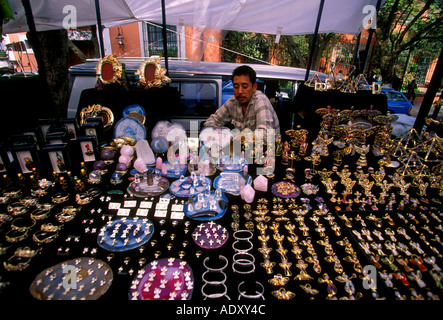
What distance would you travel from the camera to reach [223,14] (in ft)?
12.0

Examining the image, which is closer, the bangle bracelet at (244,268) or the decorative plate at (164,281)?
the decorative plate at (164,281)

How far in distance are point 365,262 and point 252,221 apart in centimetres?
71

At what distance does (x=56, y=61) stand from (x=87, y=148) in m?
4.30

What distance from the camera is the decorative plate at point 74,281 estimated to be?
1106mm

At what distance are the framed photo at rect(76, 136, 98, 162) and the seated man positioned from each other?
56.4 inches

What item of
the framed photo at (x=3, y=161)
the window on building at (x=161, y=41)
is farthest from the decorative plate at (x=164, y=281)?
the window on building at (x=161, y=41)

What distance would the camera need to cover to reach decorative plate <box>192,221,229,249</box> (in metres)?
1.41

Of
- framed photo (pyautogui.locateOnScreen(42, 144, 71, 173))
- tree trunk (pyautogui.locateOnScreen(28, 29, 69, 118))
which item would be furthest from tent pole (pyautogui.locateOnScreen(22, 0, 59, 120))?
tree trunk (pyautogui.locateOnScreen(28, 29, 69, 118))

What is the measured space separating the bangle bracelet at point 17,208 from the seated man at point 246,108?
212 cm

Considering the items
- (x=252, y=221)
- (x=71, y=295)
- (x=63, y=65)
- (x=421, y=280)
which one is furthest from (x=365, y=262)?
(x=63, y=65)

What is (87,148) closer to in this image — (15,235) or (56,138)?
(56,138)

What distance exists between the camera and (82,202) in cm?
176

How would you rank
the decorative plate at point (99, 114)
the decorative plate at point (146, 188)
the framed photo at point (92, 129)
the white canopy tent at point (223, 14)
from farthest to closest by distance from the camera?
1. the white canopy tent at point (223, 14)
2. the decorative plate at point (99, 114)
3. the framed photo at point (92, 129)
4. the decorative plate at point (146, 188)

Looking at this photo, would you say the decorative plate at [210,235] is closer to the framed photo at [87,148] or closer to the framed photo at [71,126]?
the framed photo at [87,148]
